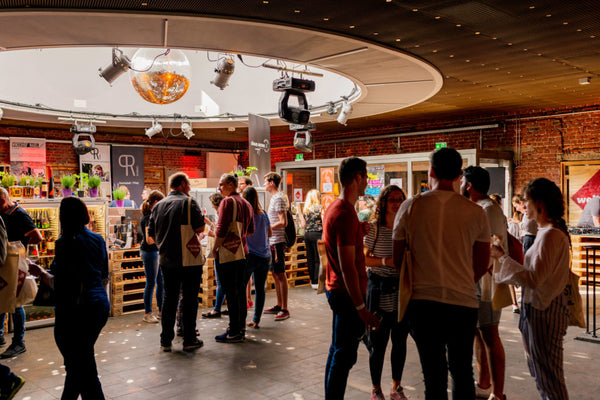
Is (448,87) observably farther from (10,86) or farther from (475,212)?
(10,86)

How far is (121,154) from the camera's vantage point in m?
13.7

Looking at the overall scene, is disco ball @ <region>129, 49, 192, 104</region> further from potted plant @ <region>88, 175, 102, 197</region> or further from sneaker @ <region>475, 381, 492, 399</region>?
sneaker @ <region>475, 381, 492, 399</region>

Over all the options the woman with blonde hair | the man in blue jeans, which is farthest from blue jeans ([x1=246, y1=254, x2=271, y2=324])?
the man in blue jeans

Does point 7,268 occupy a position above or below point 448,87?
below

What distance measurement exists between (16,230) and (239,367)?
2.54m

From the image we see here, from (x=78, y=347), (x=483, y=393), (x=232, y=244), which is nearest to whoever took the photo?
(x=78, y=347)

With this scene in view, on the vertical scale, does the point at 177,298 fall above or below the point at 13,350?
above

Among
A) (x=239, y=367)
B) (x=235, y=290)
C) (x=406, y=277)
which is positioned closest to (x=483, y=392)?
(x=406, y=277)

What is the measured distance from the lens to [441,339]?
100 inches

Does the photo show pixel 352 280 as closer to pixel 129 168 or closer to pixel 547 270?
pixel 547 270

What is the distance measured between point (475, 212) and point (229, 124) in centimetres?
974

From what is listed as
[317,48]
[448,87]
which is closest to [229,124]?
[448,87]

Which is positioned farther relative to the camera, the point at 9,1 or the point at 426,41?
the point at 426,41

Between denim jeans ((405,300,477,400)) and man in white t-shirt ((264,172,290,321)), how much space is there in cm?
391
